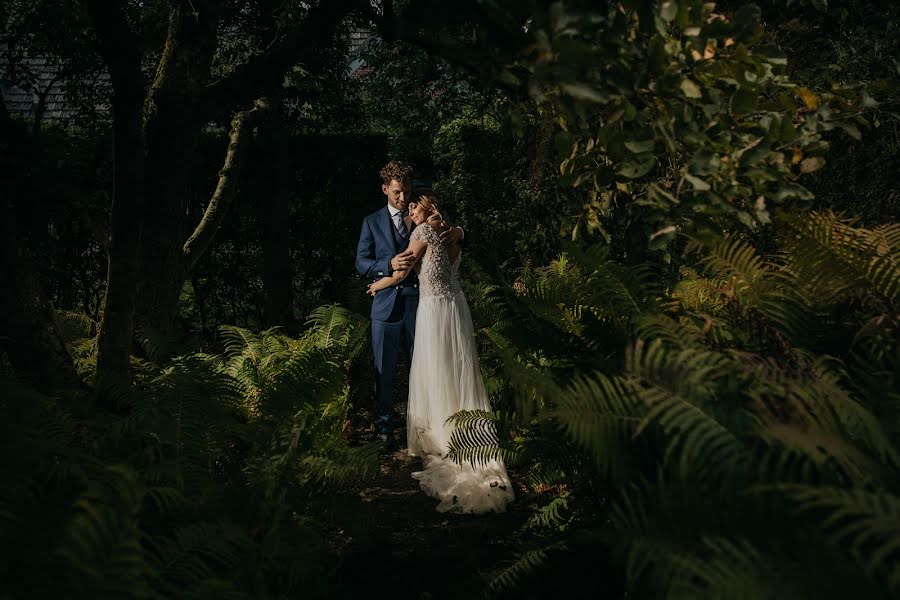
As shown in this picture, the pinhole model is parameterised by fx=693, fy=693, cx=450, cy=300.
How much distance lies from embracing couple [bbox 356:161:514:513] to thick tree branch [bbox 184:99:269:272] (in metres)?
1.18

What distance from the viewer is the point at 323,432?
4.21 metres

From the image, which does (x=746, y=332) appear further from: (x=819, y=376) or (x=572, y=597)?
(x=572, y=597)

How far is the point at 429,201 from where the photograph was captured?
527 cm

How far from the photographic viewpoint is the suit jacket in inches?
213

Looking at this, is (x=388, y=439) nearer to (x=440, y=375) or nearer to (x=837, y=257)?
(x=440, y=375)

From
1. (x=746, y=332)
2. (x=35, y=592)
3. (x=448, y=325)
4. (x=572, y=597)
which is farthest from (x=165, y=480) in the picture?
(x=448, y=325)

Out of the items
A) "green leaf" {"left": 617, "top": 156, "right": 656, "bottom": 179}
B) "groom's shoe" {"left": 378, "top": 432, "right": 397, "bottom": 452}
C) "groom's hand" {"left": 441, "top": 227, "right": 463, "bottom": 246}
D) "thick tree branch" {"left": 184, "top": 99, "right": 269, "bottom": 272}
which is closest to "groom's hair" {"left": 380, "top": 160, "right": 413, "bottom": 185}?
"groom's hand" {"left": 441, "top": 227, "right": 463, "bottom": 246}

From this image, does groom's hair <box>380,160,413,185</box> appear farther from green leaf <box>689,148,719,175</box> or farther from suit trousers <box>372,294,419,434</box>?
green leaf <box>689,148,719,175</box>

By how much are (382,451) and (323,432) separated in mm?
1208

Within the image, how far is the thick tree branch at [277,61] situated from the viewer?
12.4ft

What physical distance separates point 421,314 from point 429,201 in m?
0.86

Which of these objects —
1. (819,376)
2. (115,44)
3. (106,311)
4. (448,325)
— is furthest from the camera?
(448,325)

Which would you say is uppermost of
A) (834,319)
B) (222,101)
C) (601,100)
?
(222,101)

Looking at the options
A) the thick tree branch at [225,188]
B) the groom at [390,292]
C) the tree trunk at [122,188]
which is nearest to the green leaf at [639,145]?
the tree trunk at [122,188]
